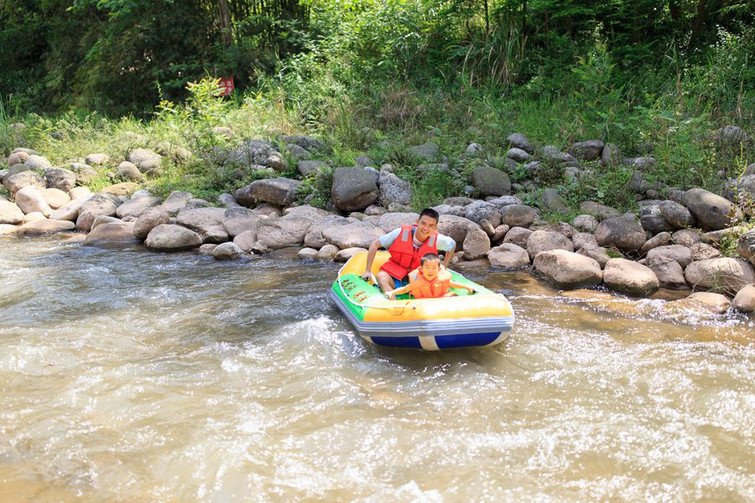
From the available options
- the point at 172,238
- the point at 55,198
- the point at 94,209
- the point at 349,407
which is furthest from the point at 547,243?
the point at 55,198

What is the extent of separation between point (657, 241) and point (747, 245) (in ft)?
2.98

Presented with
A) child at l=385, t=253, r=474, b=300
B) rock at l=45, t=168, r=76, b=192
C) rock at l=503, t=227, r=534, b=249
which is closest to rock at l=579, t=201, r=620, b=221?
rock at l=503, t=227, r=534, b=249

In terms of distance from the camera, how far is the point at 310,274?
6.45 metres

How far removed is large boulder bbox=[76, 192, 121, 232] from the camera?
8562 millimetres

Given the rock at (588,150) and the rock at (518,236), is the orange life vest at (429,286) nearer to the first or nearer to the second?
the rock at (518,236)

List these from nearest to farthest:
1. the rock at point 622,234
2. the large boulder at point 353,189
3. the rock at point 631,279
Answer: the rock at point 631,279 < the rock at point 622,234 < the large boulder at point 353,189

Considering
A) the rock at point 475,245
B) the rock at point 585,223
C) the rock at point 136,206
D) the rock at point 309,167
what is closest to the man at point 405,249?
the rock at point 475,245

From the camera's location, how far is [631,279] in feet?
18.4

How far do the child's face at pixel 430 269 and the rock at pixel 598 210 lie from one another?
10.3 feet

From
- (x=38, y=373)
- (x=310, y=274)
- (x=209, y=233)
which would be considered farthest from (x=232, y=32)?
(x=38, y=373)

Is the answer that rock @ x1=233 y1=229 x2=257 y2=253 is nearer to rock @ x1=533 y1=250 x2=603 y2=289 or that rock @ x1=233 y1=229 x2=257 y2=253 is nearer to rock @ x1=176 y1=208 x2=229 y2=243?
rock @ x1=176 y1=208 x2=229 y2=243

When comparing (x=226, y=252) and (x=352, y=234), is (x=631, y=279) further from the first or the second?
(x=226, y=252)

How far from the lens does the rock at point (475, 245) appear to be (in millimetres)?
6809

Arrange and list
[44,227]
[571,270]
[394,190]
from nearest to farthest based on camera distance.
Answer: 1. [571,270]
2. [394,190]
3. [44,227]
